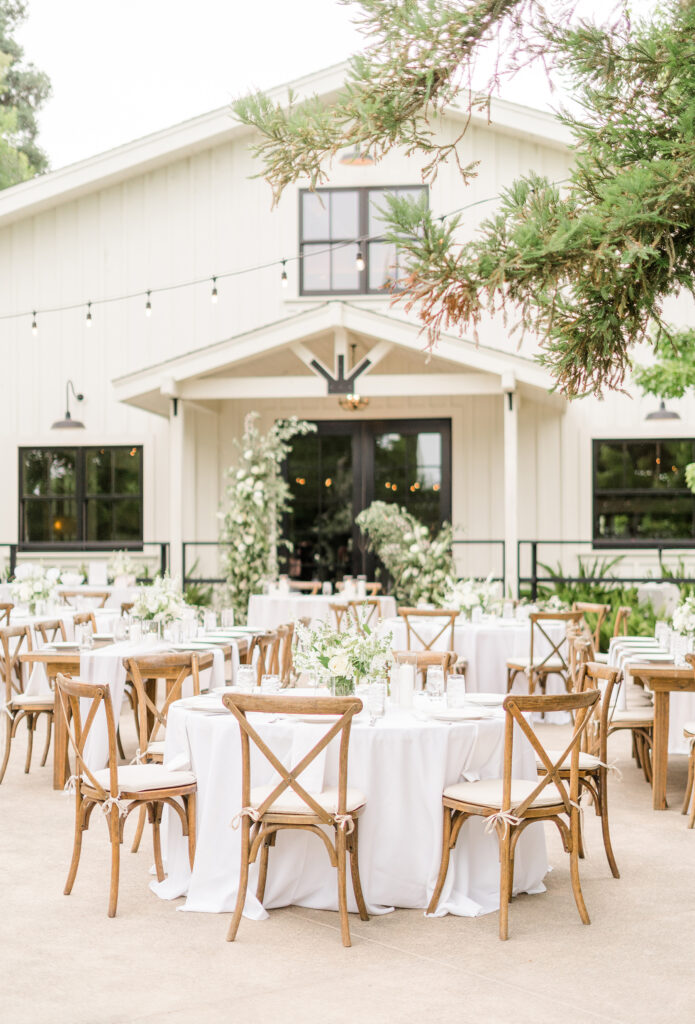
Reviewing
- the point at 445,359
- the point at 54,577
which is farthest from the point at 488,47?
the point at 445,359

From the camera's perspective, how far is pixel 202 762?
207 inches

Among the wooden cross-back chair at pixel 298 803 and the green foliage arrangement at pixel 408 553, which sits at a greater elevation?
the green foliage arrangement at pixel 408 553

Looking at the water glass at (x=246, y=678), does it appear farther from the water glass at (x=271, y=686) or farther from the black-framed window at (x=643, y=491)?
the black-framed window at (x=643, y=491)

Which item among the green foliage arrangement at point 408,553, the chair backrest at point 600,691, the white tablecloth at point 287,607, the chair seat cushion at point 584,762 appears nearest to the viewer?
the chair seat cushion at point 584,762

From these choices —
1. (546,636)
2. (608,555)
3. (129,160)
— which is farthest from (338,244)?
(546,636)

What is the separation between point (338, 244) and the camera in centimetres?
1573

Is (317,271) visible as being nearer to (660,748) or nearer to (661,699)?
(661,699)

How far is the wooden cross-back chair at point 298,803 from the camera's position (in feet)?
15.2

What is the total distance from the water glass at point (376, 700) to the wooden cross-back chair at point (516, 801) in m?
0.52

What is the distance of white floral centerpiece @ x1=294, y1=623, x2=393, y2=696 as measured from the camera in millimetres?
5641

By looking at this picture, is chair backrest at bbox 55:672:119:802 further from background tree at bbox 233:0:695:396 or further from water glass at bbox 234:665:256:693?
background tree at bbox 233:0:695:396

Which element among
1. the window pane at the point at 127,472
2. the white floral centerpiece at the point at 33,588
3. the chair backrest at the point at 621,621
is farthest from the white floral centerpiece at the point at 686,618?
the window pane at the point at 127,472

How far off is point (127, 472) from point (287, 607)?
4.49 metres

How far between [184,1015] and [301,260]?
1321 centimetres
